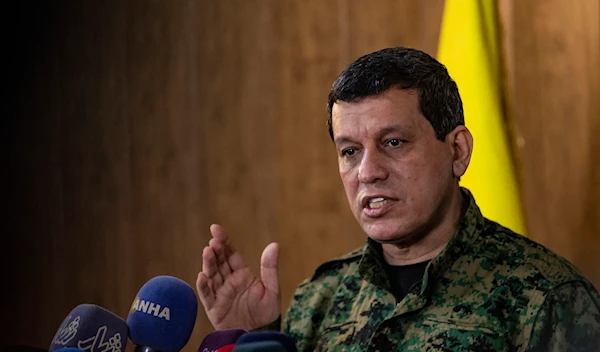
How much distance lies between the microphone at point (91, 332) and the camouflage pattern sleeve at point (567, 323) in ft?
2.31

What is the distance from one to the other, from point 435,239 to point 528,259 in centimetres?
19

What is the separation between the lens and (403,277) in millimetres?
1723

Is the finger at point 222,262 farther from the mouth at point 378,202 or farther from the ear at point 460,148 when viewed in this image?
the ear at point 460,148

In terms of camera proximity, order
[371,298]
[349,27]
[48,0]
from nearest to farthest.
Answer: [371,298]
[349,27]
[48,0]

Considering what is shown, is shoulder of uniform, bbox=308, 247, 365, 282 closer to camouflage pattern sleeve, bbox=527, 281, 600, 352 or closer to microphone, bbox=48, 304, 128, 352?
camouflage pattern sleeve, bbox=527, 281, 600, 352

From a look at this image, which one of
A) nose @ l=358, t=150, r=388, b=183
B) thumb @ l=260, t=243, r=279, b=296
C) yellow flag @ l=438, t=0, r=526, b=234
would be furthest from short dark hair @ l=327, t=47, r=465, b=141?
yellow flag @ l=438, t=0, r=526, b=234

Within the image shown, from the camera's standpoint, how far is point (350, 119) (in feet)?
5.34

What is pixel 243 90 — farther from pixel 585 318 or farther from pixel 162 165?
pixel 585 318

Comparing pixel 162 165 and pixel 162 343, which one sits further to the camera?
pixel 162 165

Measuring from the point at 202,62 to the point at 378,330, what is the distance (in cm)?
146

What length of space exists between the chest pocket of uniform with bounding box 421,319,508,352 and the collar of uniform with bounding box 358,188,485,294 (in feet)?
0.24

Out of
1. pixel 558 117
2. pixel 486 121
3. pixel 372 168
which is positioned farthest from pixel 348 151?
pixel 558 117

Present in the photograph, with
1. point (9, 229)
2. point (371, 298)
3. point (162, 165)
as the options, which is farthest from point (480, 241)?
point (9, 229)

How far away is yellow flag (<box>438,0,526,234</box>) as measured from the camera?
2.10 metres
